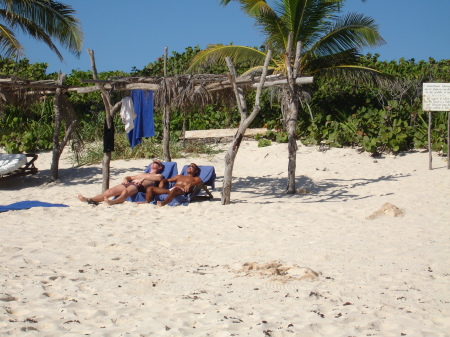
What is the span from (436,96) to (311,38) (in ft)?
11.3

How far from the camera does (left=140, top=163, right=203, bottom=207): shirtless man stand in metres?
8.66

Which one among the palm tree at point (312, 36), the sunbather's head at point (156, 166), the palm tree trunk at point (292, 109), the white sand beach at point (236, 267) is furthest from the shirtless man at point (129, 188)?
the palm tree at point (312, 36)

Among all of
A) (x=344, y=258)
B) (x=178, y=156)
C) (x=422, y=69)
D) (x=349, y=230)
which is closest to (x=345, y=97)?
(x=422, y=69)

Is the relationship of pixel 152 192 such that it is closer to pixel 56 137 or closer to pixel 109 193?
pixel 109 193

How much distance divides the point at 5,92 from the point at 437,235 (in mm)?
8896

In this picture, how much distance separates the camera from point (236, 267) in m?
4.78

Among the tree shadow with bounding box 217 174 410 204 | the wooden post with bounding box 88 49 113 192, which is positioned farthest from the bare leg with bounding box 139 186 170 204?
the wooden post with bounding box 88 49 113 192

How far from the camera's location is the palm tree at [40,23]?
42.7ft

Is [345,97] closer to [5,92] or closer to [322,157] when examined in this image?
[322,157]

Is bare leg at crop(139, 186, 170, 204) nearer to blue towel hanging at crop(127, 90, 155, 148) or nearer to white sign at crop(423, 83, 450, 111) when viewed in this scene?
blue towel hanging at crop(127, 90, 155, 148)

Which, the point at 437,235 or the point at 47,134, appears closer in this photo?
the point at 437,235

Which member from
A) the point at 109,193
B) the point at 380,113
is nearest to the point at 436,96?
the point at 380,113

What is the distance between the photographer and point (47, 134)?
14906 millimetres

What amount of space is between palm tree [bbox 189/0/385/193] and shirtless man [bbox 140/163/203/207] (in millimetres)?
3920
